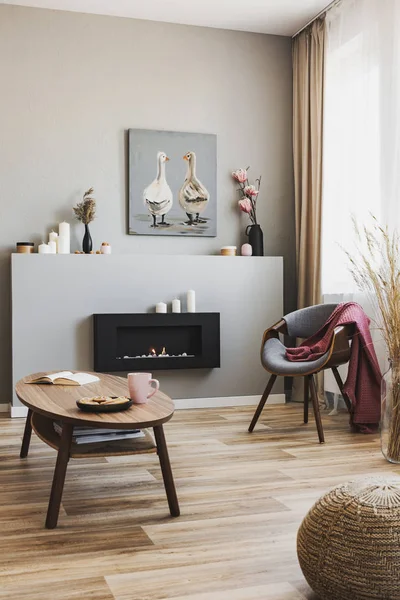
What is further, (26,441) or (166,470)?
(26,441)

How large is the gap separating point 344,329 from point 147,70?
8.65 feet

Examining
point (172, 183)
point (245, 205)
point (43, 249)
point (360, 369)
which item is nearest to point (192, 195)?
point (172, 183)

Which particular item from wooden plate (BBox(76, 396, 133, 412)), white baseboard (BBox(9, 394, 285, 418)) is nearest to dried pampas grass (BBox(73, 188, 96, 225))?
white baseboard (BBox(9, 394, 285, 418))

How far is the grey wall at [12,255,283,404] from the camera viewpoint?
4.88 metres

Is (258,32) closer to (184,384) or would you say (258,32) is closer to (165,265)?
(165,265)

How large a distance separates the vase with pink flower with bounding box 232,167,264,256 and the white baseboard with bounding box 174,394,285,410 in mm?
1099

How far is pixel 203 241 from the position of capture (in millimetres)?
5512

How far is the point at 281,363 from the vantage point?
4086mm

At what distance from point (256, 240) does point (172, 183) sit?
0.77 m

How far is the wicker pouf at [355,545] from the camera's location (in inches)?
67.7

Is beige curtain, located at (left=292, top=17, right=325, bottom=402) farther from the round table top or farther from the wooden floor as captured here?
the round table top

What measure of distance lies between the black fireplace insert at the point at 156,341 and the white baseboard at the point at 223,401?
260 mm

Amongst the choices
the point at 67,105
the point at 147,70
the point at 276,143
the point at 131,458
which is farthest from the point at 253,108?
the point at 131,458

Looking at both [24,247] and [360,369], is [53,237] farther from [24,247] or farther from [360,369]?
[360,369]
